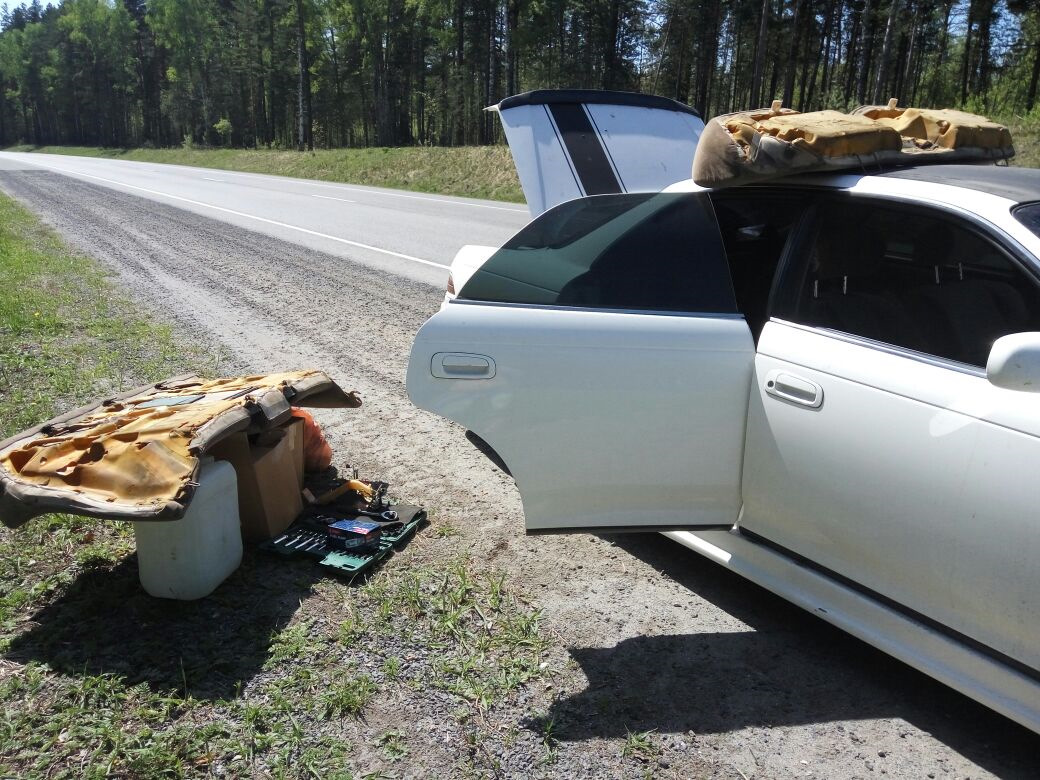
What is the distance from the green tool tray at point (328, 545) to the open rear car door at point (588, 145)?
6.60 feet

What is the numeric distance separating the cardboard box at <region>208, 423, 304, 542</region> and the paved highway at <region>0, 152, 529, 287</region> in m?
6.28

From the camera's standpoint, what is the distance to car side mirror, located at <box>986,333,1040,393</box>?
2.20m

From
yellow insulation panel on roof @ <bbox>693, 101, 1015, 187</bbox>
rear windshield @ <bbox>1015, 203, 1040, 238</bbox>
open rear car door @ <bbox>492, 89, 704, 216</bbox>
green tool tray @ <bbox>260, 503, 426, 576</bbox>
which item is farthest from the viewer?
open rear car door @ <bbox>492, 89, 704, 216</bbox>

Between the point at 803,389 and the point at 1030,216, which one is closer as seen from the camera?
the point at 1030,216

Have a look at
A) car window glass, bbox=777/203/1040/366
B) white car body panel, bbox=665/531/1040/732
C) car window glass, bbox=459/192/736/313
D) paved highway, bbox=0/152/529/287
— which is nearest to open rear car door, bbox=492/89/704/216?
car window glass, bbox=459/192/736/313

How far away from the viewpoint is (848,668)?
9.85ft

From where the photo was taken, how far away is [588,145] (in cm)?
484

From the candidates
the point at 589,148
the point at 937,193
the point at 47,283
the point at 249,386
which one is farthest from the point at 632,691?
the point at 47,283

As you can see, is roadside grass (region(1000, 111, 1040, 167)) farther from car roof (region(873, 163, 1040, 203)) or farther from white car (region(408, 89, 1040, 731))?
white car (region(408, 89, 1040, 731))

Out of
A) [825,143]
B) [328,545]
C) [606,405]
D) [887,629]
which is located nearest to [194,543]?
[328,545]

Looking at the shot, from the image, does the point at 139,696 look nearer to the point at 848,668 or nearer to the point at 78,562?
the point at 78,562

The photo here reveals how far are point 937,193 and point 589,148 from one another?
2399 mm

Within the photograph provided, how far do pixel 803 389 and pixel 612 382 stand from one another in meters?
0.65

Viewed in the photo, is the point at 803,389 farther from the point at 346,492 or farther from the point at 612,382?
the point at 346,492
